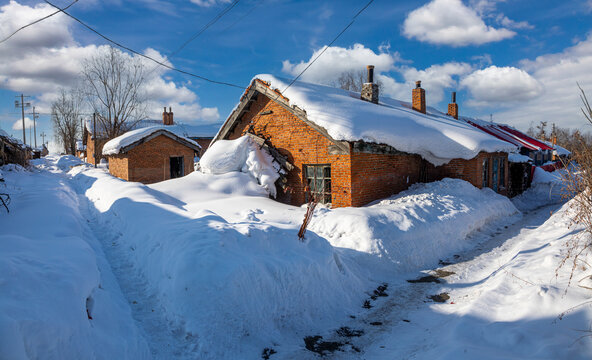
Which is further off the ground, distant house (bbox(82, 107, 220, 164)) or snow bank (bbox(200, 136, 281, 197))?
distant house (bbox(82, 107, 220, 164))

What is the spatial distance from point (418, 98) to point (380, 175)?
933cm

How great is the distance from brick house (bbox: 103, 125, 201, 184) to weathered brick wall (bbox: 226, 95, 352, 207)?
7.68 m

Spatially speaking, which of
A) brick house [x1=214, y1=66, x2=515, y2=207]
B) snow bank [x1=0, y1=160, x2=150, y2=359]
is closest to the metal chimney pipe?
brick house [x1=214, y1=66, x2=515, y2=207]

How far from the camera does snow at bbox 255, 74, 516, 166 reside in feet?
33.1

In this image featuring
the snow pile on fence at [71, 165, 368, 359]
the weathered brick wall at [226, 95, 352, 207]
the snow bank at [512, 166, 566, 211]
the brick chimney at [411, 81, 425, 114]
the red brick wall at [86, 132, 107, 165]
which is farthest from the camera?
the red brick wall at [86, 132, 107, 165]

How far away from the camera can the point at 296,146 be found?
11.7m

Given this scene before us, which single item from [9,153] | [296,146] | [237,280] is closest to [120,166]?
[9,153]

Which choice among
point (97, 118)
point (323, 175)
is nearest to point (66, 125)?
point (97, 118)

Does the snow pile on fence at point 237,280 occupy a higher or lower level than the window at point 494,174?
lower

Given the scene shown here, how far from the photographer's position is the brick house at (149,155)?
17.8 m

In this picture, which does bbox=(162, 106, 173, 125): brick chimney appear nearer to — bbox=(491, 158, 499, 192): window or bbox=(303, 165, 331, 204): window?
bbox=(303, 165, 331, 204): window

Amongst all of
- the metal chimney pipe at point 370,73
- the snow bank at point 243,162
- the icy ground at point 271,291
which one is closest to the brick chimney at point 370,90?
the metal chimney pipe at point 370,73

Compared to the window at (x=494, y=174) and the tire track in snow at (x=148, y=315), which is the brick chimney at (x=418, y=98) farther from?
the tire track in snow at (x=148, y=315)

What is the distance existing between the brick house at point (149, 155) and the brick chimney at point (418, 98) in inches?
535
